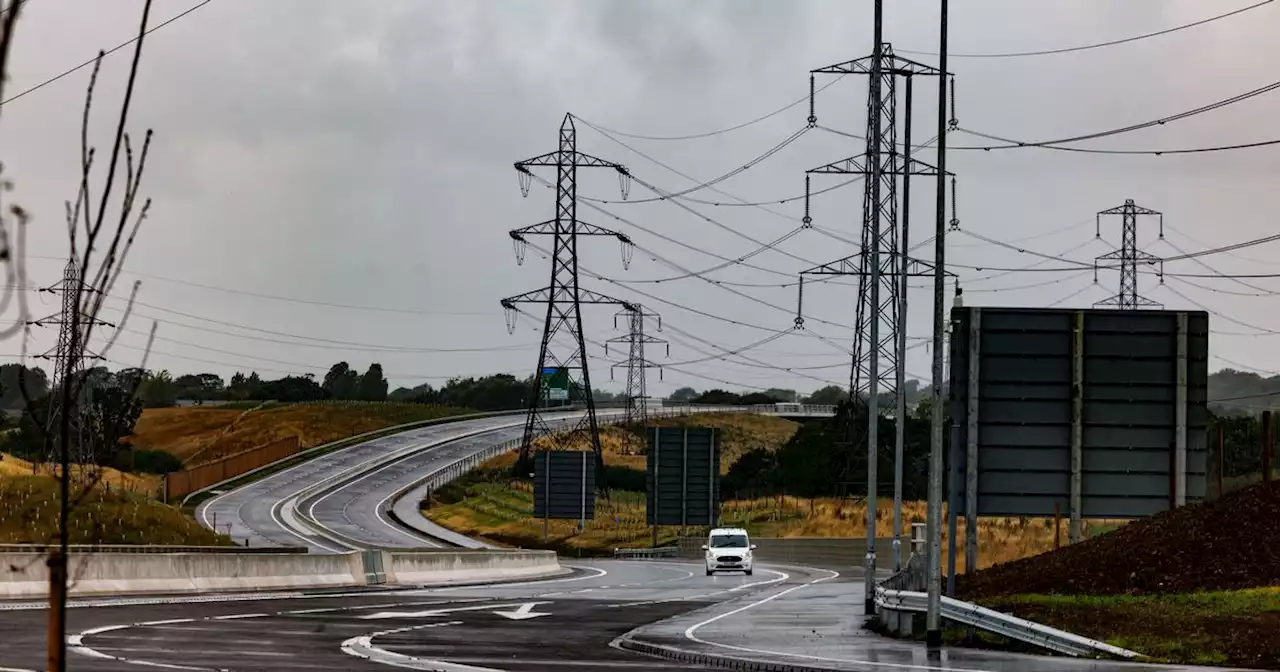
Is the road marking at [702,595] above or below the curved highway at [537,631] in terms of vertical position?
below

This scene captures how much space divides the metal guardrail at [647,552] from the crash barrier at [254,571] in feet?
86.5

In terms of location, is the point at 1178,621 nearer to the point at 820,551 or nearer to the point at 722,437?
the point at 820,551

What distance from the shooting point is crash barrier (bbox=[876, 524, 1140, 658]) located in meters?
23.5

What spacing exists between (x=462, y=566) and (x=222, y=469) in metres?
74.8

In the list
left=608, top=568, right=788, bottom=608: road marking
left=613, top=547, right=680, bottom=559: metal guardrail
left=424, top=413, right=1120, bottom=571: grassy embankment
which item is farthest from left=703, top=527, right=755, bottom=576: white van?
left=613, top=547, right=680, bottom=559: metal guardrail

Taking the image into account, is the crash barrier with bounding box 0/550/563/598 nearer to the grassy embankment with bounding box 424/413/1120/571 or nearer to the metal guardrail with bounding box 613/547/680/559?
the grassy embankment with bounding box 424/413/1120/571

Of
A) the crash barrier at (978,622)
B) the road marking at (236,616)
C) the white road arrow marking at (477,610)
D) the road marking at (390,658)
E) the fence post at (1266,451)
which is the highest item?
the fence post at (1266,451)

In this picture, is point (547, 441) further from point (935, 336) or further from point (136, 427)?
point (935, 336)

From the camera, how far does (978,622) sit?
25734 millimetres

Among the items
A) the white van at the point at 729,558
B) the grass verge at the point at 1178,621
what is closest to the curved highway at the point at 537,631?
the grass verge at the point at 1178,621

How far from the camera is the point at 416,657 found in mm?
24500

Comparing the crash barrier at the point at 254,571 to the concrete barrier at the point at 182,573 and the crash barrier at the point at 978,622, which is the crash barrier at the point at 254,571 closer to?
the concrete barrier at the point at 182,573

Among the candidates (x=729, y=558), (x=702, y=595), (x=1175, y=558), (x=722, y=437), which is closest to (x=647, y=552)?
(x=729, y=558)

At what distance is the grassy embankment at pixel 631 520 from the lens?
71.9 metres
